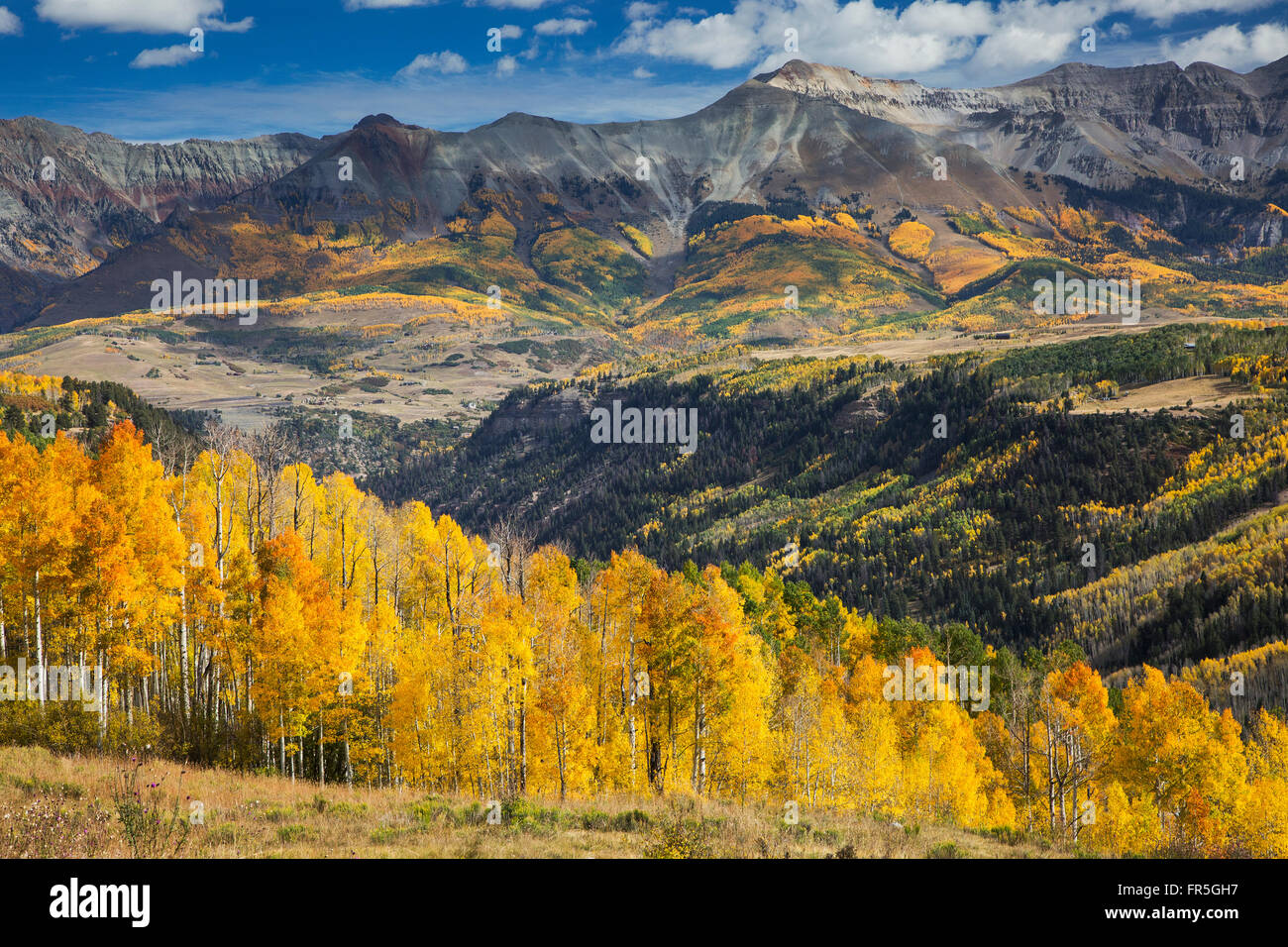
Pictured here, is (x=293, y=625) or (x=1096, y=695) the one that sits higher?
(x=293, y=625)

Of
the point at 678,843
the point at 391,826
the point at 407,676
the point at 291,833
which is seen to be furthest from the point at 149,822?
the point at 407,676

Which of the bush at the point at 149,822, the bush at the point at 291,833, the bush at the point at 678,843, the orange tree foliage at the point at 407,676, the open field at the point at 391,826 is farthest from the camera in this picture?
the orange tree foliage at the point at 407,676

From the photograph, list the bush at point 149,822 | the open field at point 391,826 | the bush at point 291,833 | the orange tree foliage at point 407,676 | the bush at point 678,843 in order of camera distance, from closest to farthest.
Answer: the bush at point 149,822 → the bush at point 678,843 → the open field at point 391,826 → the bush at point 291,833 → the orange tree foliage at point 407,676

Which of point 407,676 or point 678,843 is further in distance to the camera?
point 407,676

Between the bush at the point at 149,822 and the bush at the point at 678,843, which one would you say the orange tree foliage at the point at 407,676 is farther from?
the bush at the point at 678,843

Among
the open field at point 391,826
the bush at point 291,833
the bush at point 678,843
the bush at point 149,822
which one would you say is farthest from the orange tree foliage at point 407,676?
the bush at point 291,833

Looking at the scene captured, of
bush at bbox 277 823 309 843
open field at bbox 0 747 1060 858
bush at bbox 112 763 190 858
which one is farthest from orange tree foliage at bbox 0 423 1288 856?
bush at bbox 277 823 309 843

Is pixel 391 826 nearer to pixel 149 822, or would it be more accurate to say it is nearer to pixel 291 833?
pixel 291 833

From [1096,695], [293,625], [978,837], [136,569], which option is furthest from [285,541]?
[1096,695]

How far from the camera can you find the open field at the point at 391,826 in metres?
23.1

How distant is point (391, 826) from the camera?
28.8 metres

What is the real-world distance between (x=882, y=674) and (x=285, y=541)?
60.0 meters

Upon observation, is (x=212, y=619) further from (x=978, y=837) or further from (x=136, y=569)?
(x=978, y=837)
